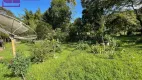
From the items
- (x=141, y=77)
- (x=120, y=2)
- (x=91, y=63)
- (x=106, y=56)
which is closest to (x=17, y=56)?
(x=91, y=63)

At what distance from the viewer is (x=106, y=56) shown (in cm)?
1015

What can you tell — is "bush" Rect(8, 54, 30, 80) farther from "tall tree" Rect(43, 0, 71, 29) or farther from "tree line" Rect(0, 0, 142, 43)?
"tall tree" Rect(43, 0, 71, 29)

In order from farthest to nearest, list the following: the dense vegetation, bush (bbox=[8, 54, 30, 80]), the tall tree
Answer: the tall tree, bush (bbox=[8, 54, 30, 80]), the dense vegetation

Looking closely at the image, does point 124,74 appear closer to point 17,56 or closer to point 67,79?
point 67,79

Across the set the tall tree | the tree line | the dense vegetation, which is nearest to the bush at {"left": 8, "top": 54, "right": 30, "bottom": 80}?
the dense vegetation

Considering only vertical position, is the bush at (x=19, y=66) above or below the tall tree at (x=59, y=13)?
below

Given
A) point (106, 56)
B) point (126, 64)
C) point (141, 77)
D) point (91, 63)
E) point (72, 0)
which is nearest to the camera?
point (141, 77)

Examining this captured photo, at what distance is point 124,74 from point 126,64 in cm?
103

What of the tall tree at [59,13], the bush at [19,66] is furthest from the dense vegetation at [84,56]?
the tall tree at [59,13]

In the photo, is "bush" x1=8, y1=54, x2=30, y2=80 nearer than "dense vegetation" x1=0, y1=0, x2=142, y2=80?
No

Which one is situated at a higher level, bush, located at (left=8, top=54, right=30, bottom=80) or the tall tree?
the tall tree

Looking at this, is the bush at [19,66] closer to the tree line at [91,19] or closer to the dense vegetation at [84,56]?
the dense vegetation at [84,56]

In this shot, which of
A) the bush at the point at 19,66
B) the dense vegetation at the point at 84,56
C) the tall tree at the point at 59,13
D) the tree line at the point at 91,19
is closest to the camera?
the dense vegetation at the point at 84,56

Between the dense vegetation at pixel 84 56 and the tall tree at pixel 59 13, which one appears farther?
the tall tree at pixel 59 13
